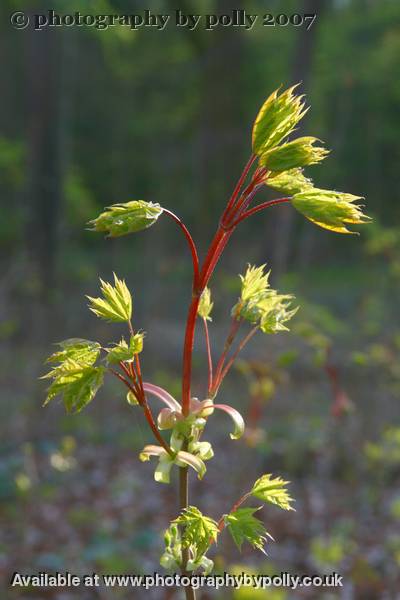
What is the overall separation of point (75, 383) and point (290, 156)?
380 millimetres

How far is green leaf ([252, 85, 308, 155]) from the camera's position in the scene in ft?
2.55

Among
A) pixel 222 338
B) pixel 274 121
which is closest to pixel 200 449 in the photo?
pixel 274 121

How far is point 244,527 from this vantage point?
32.5 inches

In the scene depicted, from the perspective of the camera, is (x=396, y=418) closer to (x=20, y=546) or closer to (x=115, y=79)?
(x=20, y=546)

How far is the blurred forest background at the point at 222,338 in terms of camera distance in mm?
3346

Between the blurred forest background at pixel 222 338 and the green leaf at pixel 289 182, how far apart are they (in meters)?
1.19

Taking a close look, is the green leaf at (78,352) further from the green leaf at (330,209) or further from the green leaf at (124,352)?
the green leaf at (330,209)

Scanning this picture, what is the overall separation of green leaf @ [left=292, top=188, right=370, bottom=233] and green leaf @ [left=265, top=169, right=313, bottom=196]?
38 mm

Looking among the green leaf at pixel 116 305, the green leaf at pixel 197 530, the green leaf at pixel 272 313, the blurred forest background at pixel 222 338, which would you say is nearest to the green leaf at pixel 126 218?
the green leaf at pixel 116 305

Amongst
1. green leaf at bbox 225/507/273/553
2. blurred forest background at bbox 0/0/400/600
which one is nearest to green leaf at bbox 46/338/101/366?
green leaf at bbox 225/507/273/553

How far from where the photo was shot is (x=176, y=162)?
14516 millimetres

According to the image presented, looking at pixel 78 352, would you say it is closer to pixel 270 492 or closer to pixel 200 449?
pixel 200 449

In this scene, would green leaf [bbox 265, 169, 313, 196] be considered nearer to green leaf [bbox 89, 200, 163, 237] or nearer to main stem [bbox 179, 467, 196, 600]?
green leaf [bbox 89, 200, 163, 237]

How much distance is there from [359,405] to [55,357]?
4.26 metres
